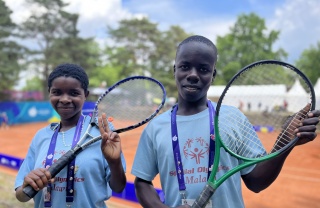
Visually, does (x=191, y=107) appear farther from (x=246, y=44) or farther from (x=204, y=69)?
(x=246, y=44)

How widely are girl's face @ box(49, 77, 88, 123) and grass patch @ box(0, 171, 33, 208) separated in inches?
141

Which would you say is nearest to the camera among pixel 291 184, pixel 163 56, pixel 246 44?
pixel 291 184

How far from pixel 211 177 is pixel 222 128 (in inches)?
10.6

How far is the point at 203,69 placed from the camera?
68.4 inches

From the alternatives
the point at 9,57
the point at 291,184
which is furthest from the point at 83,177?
the point at 9,57

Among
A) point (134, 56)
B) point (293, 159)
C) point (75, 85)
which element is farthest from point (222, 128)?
point (134, 56)

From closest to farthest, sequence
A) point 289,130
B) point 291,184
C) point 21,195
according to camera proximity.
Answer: point 289,130 < point 21,195 < point 291,184

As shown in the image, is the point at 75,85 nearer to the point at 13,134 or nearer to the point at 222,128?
the point at 222,128

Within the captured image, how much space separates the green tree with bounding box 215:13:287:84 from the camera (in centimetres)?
3397

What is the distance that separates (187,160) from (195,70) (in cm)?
47

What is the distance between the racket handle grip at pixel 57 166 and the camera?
72.9 inches

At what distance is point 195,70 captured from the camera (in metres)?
1.72

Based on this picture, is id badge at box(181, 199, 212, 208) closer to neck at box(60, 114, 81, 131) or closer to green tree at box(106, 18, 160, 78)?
neck at box(60, 114, 81, 131)

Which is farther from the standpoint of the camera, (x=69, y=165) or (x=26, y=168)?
(x=26, y=168)
